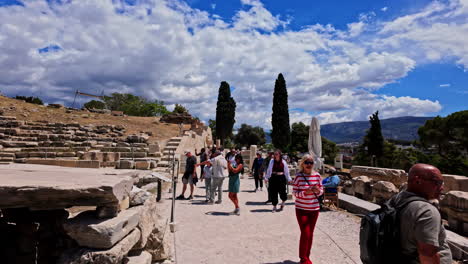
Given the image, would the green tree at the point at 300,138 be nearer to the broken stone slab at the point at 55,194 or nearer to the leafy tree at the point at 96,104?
the leafy tree at the point at 96,104

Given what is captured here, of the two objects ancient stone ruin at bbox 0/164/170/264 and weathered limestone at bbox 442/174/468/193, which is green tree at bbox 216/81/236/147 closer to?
weathered limestone at bbox 442/174/468/193

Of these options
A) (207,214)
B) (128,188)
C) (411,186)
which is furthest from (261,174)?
(411,186)

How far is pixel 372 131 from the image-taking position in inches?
1502

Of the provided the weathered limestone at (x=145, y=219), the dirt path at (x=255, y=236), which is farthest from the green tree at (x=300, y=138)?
the weathered limestone at (x=145, y=219)

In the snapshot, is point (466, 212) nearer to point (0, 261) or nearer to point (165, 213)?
point (165, 213)

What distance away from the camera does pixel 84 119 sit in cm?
3300

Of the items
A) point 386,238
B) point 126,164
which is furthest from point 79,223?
point 126,164

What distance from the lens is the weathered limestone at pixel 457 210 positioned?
6.26m

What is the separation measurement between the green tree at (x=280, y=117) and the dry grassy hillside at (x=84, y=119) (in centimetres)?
1438

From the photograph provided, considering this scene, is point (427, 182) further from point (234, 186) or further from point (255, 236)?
point (234, 186)

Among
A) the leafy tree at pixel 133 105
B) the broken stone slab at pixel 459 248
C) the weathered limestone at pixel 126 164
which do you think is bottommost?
the broken stone slab at pixel 459 248

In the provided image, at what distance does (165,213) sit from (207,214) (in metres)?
1.15

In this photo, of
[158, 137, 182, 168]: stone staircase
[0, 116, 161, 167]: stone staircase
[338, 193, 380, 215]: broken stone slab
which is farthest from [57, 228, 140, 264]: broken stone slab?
[158, 137, 182, 168]: stone staircase

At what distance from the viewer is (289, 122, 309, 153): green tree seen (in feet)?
191
